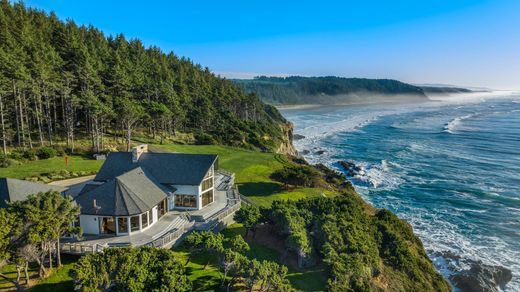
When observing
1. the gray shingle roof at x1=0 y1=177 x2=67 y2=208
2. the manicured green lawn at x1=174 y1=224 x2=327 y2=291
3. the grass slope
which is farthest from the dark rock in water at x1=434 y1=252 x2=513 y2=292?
the gray shingle roof at x1=0 y1=177 x2=67 y2=208

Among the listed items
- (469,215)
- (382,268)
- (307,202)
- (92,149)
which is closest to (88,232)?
(307,202)

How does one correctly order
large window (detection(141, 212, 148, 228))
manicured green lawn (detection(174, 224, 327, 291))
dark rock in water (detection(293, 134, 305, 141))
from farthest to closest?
dark rock in water (detection(293, 134, 305, 141)) → large window (detection(141, 212, 148, 228)) → manicured green lawn (detection(174, 224, 327, 291))

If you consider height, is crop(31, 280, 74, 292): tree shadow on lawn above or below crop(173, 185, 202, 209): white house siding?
below

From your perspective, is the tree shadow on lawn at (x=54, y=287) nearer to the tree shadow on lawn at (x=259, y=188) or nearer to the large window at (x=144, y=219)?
the large window at (x=144, y=219)

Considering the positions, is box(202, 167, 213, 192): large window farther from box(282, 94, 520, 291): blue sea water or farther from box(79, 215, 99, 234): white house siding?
box(282, 94, 520, 291): blue sea water

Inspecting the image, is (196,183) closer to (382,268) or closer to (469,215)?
(382,268)

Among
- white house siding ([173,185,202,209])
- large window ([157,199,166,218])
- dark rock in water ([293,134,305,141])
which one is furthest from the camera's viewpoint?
dark rock in water ([293,134,305,141])
